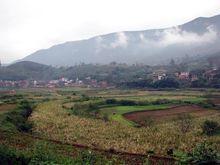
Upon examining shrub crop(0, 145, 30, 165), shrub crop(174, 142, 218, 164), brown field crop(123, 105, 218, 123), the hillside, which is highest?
the hillside

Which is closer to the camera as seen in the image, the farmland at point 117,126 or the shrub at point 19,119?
the farmland at point 117,126

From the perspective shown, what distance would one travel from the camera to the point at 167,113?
54.6m

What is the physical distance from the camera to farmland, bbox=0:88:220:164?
105ft

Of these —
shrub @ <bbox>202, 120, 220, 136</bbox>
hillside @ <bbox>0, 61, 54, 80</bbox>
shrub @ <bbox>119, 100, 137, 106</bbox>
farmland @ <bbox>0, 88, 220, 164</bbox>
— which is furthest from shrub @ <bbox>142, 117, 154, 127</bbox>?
hillside @ <bbox>0, 61, 54, 80</bbox>

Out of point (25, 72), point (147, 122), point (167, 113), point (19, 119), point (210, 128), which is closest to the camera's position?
point (210, 128)

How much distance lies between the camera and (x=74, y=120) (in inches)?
1799

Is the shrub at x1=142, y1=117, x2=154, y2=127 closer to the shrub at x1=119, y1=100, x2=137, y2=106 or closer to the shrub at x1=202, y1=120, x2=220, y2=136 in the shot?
the shrub at x1=202, y1=120, x2=220, y2=136

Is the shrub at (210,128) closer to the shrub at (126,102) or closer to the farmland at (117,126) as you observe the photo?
the farmland at (117,126)

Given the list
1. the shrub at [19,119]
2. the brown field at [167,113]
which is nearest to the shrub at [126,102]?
the brown field at [167,113]

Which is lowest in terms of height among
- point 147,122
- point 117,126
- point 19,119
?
point 147,122

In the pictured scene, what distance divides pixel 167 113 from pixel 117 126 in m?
13.4

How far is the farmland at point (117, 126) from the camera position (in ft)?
105

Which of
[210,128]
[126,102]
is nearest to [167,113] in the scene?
[126,102]

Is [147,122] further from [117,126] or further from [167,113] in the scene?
[167,113]
